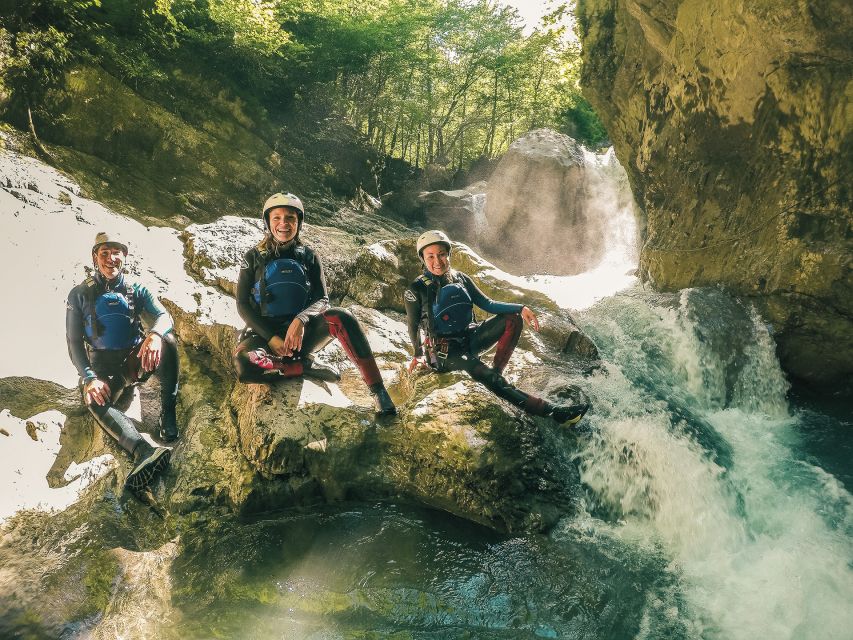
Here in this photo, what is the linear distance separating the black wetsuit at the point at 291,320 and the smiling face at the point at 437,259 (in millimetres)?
1069

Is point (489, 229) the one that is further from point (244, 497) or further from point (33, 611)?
point (33, 611)

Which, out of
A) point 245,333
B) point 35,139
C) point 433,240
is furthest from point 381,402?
point 35,139

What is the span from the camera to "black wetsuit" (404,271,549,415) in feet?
16.0

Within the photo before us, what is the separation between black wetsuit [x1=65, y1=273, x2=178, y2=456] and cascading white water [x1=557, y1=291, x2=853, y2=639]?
12.0ft

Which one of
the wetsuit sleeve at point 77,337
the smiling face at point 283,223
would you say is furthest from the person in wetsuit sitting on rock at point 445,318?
the wetsuit sleeve at point 77,337

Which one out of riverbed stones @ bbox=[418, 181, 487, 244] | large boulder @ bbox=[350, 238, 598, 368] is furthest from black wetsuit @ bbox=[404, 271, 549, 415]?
riverbed stones @ bbox=[418, 181, 487, 244]

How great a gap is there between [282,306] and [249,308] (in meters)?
0.28

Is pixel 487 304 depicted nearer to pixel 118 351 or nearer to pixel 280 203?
pixel 280 203

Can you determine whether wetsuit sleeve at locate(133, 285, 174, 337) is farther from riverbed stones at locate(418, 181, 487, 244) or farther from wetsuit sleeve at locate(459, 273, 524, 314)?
riverbed stones at locate(418, 181, 487, 244)

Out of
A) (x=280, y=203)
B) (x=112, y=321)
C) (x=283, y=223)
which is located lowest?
(x=112, y=321)

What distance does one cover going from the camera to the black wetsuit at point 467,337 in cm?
487

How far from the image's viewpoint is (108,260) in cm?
407

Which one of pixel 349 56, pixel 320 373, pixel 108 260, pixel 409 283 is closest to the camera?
pixel 108 260

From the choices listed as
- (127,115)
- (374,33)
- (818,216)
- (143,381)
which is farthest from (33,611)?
(374,33)
